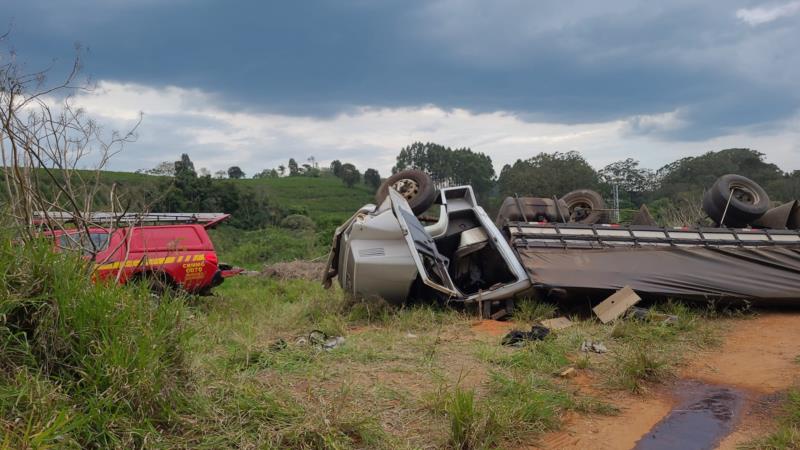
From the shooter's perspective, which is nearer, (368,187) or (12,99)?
(12,99)

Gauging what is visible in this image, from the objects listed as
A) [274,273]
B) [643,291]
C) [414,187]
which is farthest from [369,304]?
[274,273]

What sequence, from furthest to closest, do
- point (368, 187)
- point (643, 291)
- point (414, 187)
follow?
point (368, 187) < point (414, 187) < point (643, 291)

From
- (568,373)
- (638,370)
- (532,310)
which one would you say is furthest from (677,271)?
(568,373)

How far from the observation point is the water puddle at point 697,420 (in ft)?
11.8

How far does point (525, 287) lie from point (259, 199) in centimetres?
2659

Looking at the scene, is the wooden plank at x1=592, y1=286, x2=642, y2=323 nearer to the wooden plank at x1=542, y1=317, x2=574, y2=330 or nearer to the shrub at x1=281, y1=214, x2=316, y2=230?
the wooden plank at x1=542, y1=317, x2=574, y2=330

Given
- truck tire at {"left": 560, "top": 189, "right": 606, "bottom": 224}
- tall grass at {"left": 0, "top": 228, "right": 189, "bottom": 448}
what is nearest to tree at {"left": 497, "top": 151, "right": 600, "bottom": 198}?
truck tire at {"left": 560, "top": 189, "right": 606, "bottom": 224}

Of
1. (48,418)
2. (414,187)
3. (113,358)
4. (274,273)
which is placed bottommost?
(274,273)

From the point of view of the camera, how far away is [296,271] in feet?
51.7

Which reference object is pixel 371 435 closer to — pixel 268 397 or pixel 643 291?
pixel 268 397

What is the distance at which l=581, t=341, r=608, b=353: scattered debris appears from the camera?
539 centimetres

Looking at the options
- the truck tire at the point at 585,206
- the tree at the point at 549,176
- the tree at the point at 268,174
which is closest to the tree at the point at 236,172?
the tree at the point at 268,174

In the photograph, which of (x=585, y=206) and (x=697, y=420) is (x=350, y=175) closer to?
(x=585, y=206)

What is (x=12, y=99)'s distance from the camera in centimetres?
344
